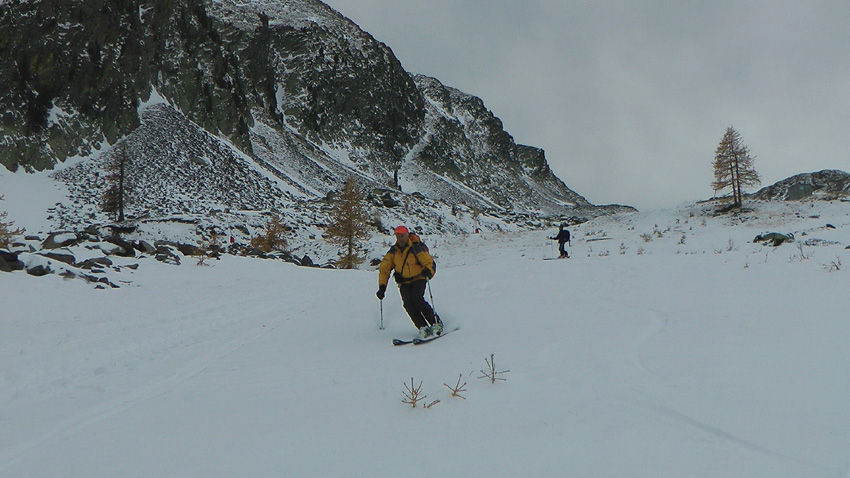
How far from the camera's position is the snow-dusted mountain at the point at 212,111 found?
38688 millimetres

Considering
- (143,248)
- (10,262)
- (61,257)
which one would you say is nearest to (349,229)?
(143,248)

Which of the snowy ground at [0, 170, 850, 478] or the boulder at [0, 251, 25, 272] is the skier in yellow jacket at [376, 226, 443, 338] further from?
the boulder at [0, 251, 25, 272]

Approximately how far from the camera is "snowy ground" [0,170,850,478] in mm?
2518

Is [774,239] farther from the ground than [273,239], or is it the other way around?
[273,239]

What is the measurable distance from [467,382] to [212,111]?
68997 mm

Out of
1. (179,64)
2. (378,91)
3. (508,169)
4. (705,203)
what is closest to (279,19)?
(378,91)

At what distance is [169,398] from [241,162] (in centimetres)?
5222

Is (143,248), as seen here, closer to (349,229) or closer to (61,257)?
(61,257)

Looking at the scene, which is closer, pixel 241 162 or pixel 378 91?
pixel 241 162

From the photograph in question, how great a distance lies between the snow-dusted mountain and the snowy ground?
25256 mm

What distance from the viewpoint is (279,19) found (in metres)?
104

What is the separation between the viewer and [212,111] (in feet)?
204

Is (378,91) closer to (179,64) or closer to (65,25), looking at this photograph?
(179,64)

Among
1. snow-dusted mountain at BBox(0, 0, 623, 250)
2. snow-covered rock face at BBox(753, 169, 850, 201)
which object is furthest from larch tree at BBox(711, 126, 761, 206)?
snow-dusted mountain at BBox(0, 0, 623, 250)
